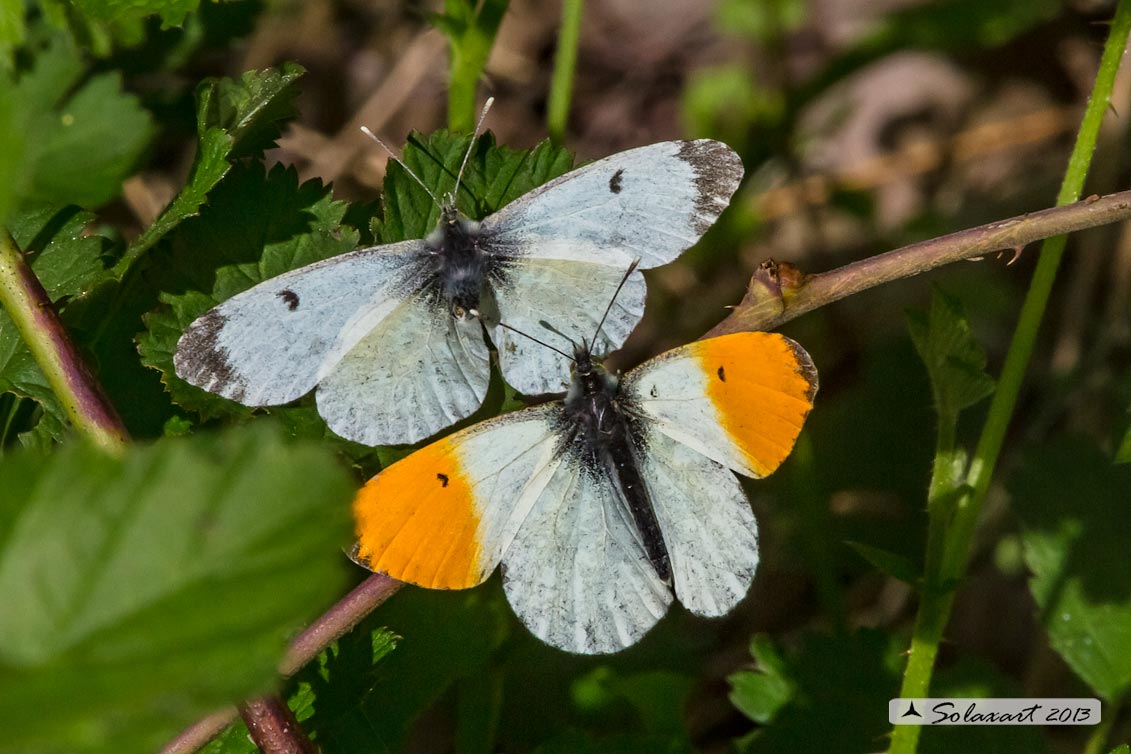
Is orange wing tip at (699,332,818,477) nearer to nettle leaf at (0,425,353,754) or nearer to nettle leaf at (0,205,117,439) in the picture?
nettle leaf at (0,425,353,754)

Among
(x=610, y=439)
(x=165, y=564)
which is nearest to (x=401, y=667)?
(x=610, y=439)

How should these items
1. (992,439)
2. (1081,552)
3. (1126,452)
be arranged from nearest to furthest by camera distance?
(1126,452), (992,439), (1081,552)

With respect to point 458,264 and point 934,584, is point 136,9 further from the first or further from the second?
point 934,584

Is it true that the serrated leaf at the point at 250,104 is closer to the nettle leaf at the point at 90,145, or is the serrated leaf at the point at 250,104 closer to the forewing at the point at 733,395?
the nettle leaf at the point at 90,145

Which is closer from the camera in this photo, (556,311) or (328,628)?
(328,628)

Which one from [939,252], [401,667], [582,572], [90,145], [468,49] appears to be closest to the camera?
[90,145]

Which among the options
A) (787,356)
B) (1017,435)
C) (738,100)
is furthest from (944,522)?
(738,100)

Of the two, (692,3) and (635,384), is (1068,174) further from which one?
(692,3)
